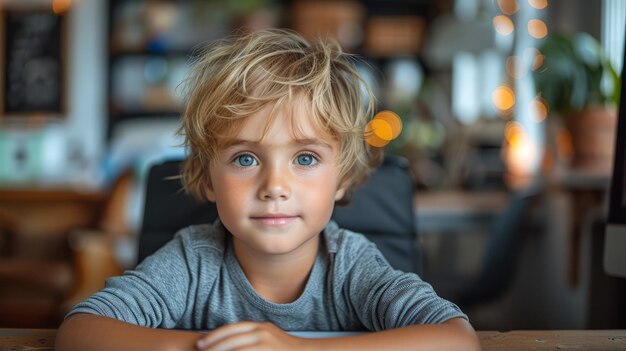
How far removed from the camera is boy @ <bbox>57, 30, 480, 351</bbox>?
0.87 m

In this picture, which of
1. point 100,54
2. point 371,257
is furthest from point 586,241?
point 100,54

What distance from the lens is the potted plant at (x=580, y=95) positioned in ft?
9.89

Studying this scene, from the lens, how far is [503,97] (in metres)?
5.14

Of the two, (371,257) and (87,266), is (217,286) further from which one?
(87,266)

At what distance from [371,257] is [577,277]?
2136 mm

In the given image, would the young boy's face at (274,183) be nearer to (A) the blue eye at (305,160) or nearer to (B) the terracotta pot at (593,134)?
(A) the blue eye at (305,160)

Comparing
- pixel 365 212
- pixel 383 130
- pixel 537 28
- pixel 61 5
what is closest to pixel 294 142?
pixel 365 212

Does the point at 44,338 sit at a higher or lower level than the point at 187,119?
lower

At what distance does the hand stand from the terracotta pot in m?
2.55

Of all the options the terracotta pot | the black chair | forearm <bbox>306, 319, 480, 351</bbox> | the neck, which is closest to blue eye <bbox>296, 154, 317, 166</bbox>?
the neck

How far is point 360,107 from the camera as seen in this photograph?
1.09 meters

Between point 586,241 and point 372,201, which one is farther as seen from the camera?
point 586,241

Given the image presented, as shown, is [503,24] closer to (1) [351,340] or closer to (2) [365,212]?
(2) [365,212]

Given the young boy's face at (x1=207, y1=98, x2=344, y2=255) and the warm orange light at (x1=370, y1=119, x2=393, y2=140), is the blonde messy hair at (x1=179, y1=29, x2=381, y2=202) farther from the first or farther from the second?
the warm orange light at (x1=370, y1=119, x2=393, y2=140)
